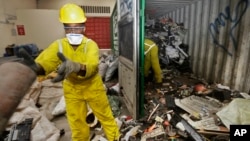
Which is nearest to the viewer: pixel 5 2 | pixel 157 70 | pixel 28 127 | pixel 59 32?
pixel 28 127

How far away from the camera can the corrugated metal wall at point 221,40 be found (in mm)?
3182

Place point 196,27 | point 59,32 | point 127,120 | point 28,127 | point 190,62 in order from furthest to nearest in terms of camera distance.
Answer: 1. point 59,32
2. point 190,62
3. point 196,27
4. point 127,120
5. point 28,127

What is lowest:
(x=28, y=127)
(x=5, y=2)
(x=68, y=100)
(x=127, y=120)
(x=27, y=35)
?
(x=127, y=120)

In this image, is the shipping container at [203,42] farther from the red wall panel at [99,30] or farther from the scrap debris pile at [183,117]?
the red wall panel at [99,30]

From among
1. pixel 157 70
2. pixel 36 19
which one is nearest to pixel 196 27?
pixel 157 70

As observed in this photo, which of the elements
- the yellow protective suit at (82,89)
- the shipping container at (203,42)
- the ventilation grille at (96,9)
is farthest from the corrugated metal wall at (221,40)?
the ventilation grille at (96,9)

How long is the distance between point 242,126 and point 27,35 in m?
7.28

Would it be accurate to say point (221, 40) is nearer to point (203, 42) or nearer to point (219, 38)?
point (219, 38)

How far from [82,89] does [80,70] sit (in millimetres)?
433

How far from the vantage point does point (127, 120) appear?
272 cm

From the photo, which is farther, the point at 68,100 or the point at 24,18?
the point at 24,18

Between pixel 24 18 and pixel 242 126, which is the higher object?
pixel 24 18

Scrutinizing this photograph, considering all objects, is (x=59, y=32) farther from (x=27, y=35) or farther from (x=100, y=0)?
(x=100, y=0)

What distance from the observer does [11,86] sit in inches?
27.7
